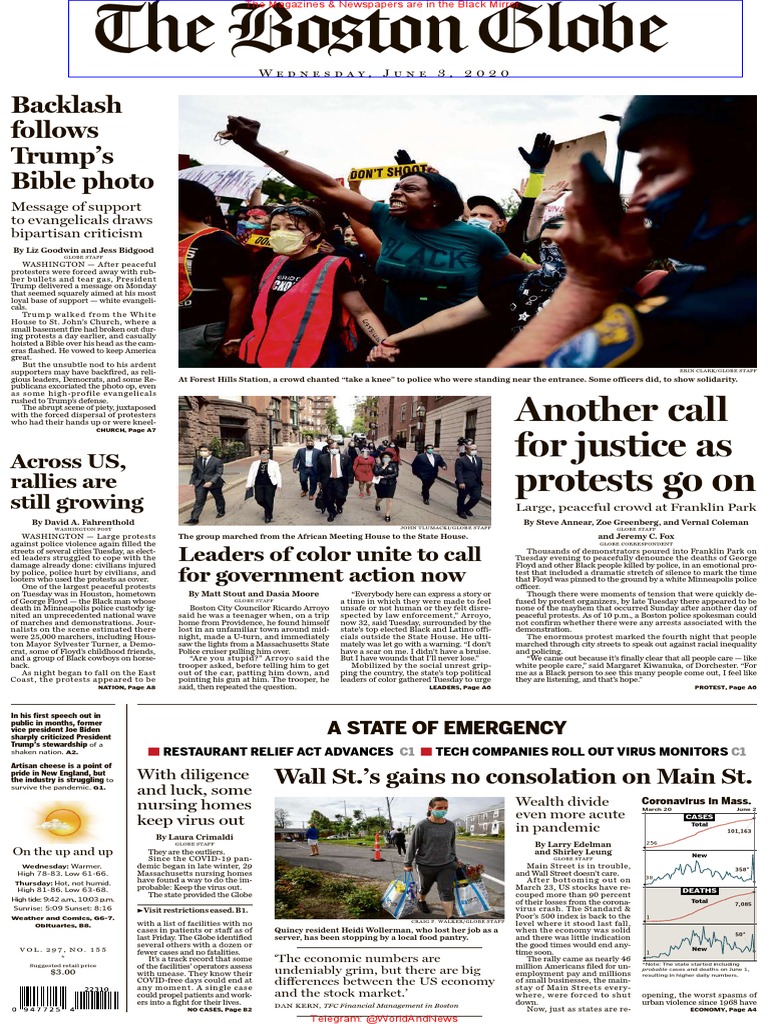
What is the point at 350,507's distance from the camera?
17.8 ft

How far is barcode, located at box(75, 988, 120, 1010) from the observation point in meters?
5.39

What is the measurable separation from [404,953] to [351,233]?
4723 millimetres

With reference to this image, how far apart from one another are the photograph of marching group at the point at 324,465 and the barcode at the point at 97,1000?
122 inches

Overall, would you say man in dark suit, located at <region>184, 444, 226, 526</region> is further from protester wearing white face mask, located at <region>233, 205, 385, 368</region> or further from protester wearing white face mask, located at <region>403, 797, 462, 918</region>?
protester wearing white face mask, located at <region>403, 797, 462, 918</region>

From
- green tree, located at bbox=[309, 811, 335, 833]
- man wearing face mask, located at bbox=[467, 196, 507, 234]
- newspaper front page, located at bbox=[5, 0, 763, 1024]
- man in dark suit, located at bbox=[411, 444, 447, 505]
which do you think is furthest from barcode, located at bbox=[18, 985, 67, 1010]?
man wearing face mask, located at bbox=[467, 196, 507, 234]

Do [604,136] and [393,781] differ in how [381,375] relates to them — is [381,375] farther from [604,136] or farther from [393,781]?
[393,781]

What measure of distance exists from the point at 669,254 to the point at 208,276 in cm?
299

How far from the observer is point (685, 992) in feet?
17.6

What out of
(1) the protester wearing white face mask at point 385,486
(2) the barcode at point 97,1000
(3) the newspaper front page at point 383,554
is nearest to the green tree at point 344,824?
(3) the newspaper front page at point 383,554

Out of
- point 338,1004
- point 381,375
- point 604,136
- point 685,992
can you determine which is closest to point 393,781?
point 338,1004

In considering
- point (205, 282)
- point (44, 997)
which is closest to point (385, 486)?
point (205, 282)

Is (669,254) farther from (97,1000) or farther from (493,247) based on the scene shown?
(97,1000)

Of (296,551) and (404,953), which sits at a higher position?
(296,551)

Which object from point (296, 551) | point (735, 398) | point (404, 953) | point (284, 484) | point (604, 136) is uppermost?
point (604, 136)
